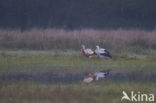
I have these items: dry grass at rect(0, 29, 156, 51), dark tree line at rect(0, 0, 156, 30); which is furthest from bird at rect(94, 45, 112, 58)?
dark tree line at rect(0, 0, 156, 30)

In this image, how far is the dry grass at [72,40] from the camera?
18156 millimetres

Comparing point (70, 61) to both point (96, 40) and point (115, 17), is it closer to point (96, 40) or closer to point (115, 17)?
point (96, 40)

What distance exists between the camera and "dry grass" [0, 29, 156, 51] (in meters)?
18.2

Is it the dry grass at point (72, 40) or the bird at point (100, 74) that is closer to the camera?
the bird at point (100, 74)

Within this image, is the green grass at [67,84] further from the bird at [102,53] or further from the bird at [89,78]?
the bird at [89,78]

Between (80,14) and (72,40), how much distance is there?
14.0 m

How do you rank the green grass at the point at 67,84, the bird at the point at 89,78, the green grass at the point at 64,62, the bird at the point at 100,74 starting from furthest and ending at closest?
the green grass at the point at 64,62, the bird at the point at 100,74, the bird at the point at 89,78, the green grass at the point at 67,84

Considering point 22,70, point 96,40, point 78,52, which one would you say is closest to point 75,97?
point 22,70

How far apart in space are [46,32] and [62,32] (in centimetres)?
72

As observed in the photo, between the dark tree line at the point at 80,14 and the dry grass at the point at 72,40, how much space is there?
11.7 metres

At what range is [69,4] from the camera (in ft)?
104

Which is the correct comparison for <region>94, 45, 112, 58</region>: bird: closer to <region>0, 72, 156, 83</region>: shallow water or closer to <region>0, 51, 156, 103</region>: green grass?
<region>0, 51, 156, 103</region>: green grass

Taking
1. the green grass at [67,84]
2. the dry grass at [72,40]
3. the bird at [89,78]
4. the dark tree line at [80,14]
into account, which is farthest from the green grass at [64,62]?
the dark tree line at [80,14]

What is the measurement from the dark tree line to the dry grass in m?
11.7
